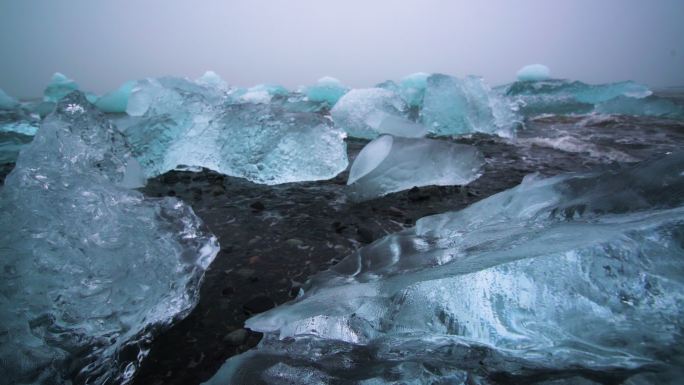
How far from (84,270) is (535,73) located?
13.2 metres

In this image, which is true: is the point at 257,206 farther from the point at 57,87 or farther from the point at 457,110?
the point at 57,87

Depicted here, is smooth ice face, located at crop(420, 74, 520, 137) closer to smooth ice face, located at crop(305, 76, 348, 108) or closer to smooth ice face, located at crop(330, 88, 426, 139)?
smooth ice face, located at crop(330, 88, 426, 139)

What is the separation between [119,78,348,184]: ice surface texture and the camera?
9.52 feet

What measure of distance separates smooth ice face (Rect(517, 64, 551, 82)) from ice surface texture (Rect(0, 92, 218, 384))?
1264 cm

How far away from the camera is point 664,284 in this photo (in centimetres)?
81

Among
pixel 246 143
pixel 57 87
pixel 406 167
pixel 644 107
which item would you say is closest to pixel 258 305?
pixel 406 167

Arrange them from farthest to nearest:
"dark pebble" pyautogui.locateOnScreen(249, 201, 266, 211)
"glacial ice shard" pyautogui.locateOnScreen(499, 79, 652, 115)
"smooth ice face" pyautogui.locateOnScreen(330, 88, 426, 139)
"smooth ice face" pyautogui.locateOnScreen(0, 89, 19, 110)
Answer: "glacial ice shard" pyautogui.locateOnScreen(499, 79, 652, 115), "smooth ice face" pyautogui.locateOnScreen(0, 89, 19, 110), "smooth ice face" pyautogui.locateOnScreen(330, 88, 426, 139), "dark pebble" pyautogui.locateOnScreen(249, 201, 266, 211)

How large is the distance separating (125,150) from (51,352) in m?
2.15

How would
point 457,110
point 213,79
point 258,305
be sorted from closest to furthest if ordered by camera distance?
1. point 258,305
2. point 457,110
3. point 213,79

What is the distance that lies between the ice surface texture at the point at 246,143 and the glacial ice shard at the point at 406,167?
465 mm

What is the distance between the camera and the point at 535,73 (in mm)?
11523

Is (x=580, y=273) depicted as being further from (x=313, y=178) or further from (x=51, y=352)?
(x=313, y=178)

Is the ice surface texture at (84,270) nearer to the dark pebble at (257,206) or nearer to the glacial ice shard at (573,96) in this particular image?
the dark pebble at (257,206)

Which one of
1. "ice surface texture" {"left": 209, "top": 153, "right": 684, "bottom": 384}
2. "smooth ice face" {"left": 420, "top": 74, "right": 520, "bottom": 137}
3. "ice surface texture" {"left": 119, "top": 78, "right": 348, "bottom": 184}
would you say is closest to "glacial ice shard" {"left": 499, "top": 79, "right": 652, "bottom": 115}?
"smooth ice face" {"left": 420, "top": 74, "right": 520, "bottom": 137}
